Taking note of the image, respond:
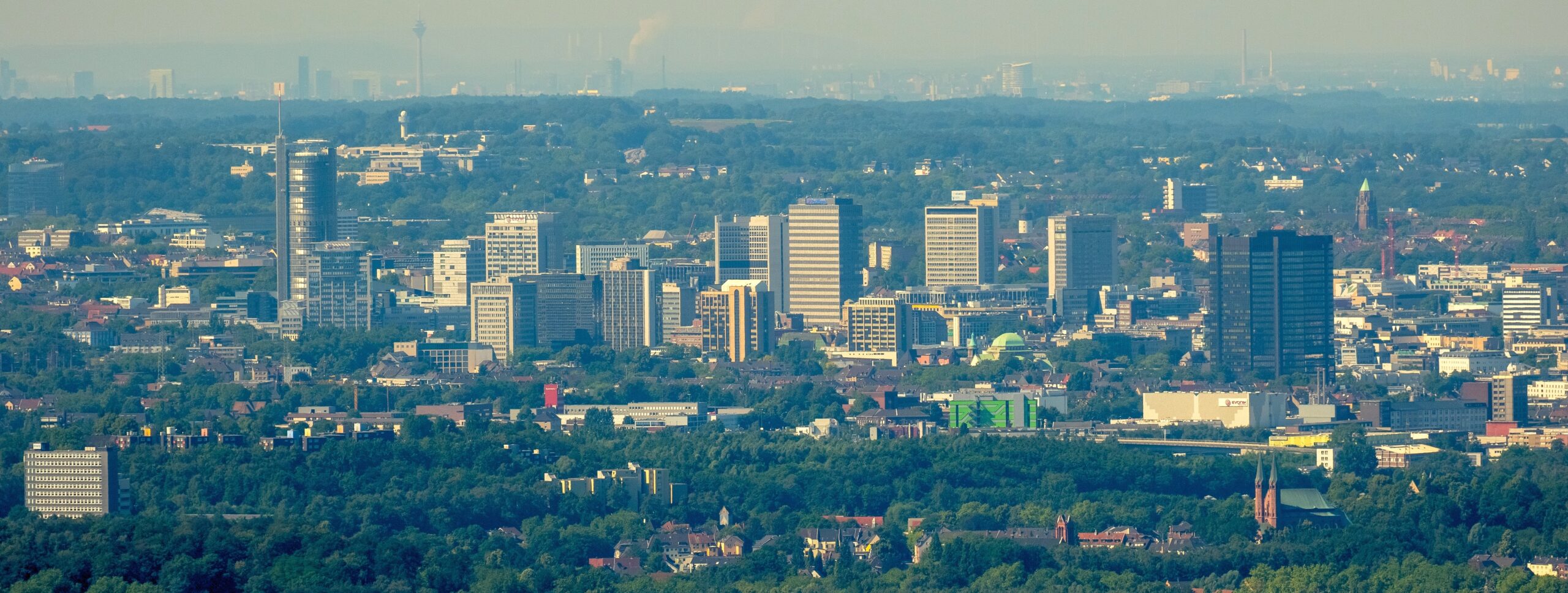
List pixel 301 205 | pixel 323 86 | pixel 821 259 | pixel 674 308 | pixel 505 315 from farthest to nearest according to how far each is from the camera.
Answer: pixel 323 86 < pixel 301 205 < pixel 821 259 < pixel 674 308 < pixel 505 315

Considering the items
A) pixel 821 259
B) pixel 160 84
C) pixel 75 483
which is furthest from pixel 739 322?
pixel 160 84

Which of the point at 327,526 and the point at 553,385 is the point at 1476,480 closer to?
the point at 327,526

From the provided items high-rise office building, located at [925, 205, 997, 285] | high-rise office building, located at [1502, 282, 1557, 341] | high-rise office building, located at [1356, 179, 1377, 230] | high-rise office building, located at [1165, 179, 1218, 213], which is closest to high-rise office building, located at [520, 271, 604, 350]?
high-rise office building, located at [925, 205, 997, 285]

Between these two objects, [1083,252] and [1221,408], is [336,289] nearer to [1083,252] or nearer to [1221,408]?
[1083,252]

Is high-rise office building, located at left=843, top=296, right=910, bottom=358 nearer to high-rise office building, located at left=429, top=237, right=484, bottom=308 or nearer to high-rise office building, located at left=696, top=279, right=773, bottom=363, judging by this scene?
high-rise office building, located at left=696, top=279, right=773, bottom=363

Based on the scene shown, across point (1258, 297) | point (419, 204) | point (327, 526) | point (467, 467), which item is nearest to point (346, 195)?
point (419, 204)
